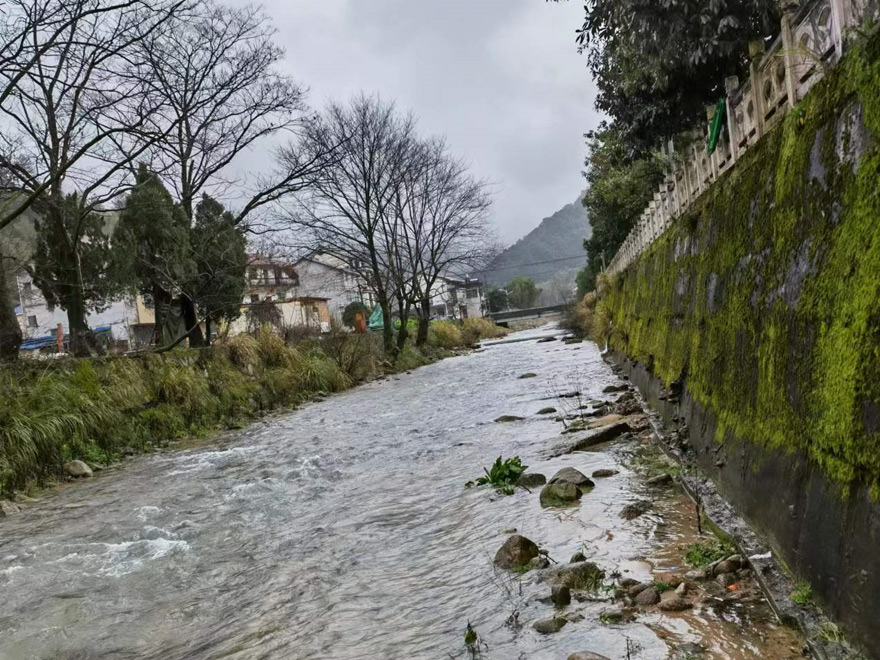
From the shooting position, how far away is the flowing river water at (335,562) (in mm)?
3588

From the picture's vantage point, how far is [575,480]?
6.26m

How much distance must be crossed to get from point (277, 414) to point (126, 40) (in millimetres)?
10364

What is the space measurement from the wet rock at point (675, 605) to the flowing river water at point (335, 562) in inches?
2.2

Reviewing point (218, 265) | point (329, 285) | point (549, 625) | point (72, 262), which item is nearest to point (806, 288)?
point (549, 625)

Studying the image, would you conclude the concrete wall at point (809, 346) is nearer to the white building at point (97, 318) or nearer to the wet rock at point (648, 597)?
the wet rock at point (648, 597)

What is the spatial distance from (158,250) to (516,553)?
67.7ft

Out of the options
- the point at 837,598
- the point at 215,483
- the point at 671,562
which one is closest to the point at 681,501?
the point at 671,562

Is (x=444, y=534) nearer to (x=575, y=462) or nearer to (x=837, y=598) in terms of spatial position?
(x=575, y=462)

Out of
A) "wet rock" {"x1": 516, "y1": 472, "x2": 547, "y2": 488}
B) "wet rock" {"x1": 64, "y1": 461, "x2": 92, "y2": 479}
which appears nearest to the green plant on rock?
"wet rock" {"x1": 516, "y1": 472, "x2": 547, "y2": 488}

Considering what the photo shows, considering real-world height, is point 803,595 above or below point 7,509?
above

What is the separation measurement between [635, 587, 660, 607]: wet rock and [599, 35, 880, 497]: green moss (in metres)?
1.14

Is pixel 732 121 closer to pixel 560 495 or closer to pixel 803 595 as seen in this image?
pixel 560 495

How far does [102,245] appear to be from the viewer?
2497 cm

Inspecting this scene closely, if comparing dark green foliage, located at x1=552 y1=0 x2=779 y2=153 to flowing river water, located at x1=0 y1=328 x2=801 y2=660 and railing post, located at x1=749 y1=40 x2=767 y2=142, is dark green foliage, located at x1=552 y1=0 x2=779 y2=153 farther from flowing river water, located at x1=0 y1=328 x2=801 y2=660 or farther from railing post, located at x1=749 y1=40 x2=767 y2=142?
flowing river water, located at x1=0 y1=328 x2=801 y2=660
